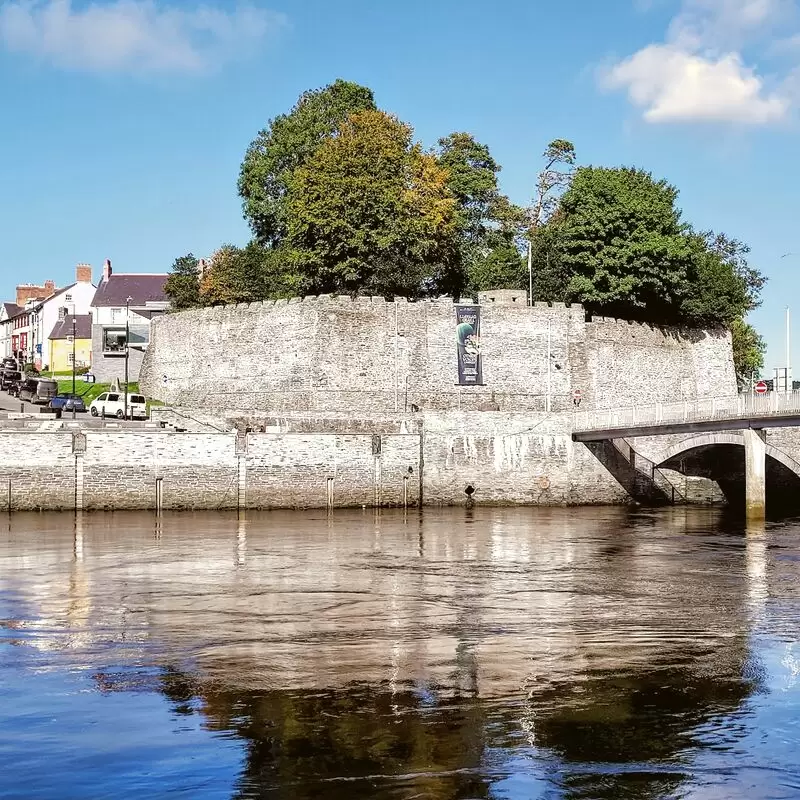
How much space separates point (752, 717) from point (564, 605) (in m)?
9.56

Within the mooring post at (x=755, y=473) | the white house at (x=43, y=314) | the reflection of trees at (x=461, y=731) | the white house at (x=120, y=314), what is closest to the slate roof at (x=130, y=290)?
the white house at (x=120, y=314)

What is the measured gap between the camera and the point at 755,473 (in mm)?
44938

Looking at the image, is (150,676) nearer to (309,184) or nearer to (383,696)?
(383,696)

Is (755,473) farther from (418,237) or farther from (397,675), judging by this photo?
(397,675)

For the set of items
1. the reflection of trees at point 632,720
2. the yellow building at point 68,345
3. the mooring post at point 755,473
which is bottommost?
the reflection of trees at point 632,720

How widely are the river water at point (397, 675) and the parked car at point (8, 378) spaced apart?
40684 mm

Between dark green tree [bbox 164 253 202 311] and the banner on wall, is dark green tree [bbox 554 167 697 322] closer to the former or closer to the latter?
the banner on wall

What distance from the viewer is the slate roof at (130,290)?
99125 millimetres

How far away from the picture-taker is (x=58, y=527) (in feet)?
133

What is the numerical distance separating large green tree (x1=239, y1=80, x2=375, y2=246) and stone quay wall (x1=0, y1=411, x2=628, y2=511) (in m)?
20.7

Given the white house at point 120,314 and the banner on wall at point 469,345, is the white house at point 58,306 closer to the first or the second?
the white house at point 120,314

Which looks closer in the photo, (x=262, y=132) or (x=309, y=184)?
(x=309, y=184)

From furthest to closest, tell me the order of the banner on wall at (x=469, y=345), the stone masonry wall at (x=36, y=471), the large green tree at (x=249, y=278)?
the large green tree at (x=249, y=278) < the banner on wall at (x=469, y=345) < the stone masonry wall at (x=36, y=471)

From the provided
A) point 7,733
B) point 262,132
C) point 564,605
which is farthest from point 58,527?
point 262,132
